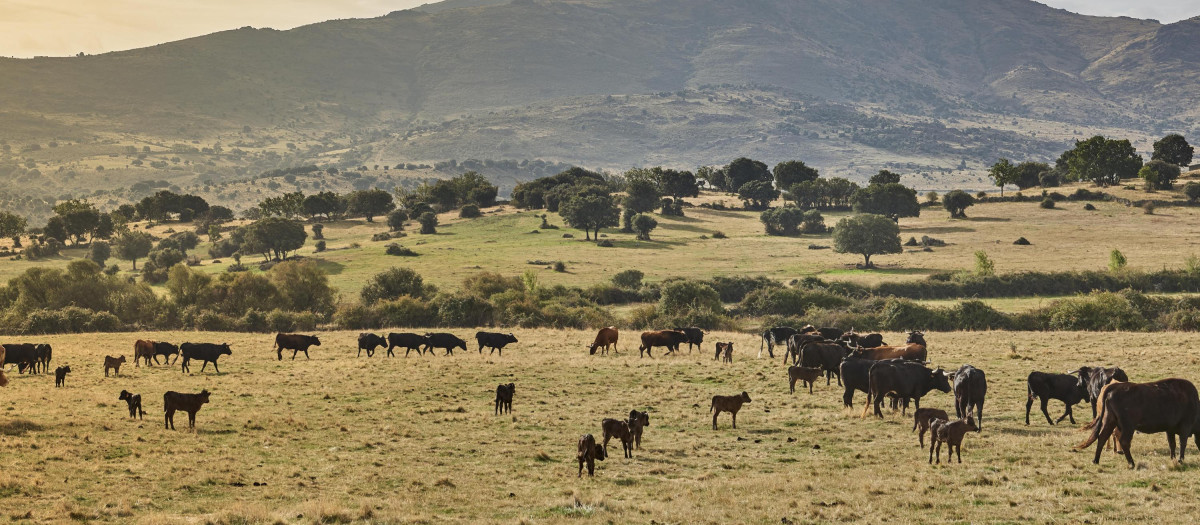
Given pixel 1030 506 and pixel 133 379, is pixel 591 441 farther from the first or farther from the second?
pixel 133 379

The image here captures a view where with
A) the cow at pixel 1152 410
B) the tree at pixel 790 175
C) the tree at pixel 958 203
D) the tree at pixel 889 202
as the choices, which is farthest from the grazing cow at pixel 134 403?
the tree at pixel 790 175

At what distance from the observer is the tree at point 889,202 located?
137m

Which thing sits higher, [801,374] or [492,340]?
[801,374]

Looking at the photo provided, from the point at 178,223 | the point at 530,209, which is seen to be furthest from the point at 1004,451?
the point at 178,223

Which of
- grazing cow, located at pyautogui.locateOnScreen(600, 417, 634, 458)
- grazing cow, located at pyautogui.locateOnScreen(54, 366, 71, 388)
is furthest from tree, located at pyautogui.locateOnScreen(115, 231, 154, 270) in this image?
grazing cow, located at pyautogui.locateOnScreen(600, 417, 634, 458)

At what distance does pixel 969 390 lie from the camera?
2366cm

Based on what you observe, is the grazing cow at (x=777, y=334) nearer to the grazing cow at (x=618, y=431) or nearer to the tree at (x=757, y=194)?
the grazing cow at (x=618, y=431)

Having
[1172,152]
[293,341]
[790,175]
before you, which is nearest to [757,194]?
[790,175]

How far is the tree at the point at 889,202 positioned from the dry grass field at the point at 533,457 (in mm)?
103352

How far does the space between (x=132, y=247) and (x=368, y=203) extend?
151 ft

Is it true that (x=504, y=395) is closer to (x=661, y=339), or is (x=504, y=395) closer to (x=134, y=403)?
(x=134, y=403)

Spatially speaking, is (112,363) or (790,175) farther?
(790,175)

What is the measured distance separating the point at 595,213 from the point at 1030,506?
112366 mm

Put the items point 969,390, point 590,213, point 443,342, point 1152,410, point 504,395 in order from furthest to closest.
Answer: point 590,213, point 443,342, point 504,395, point 969,390, point 1152,410
